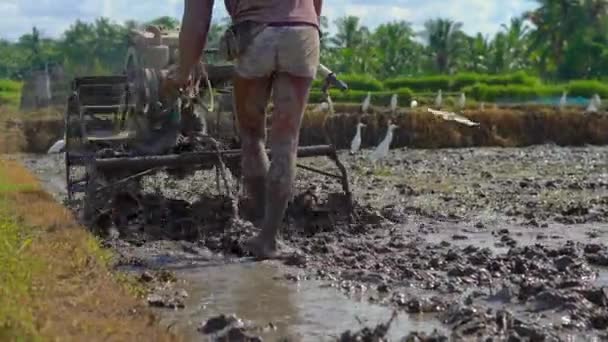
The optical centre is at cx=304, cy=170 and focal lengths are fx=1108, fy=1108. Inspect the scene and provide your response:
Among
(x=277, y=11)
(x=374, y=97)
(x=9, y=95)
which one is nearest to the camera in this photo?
(x=277, y=11)

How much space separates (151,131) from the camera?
9117mm

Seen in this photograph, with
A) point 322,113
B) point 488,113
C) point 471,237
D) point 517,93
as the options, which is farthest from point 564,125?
point 471,237

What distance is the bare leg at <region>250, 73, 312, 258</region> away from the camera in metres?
6.46

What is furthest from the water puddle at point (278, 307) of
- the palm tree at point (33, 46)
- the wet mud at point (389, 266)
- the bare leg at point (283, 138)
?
the palm tree at point (33, 46)

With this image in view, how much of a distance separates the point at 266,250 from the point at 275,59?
1.15 metres

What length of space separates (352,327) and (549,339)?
87 centimetres

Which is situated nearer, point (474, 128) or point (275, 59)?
point (275, 59)

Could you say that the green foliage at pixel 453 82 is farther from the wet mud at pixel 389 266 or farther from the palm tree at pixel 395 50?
the wet mud at pixel 389 266

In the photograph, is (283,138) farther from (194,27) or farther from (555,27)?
(555,27)

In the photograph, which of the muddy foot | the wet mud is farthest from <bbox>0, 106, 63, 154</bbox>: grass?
the muddy foot

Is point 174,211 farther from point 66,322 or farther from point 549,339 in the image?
point 549,339

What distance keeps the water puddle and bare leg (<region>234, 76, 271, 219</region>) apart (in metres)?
0.80

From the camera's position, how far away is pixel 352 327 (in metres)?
4.77

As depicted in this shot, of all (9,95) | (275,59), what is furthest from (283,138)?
(9,95)
